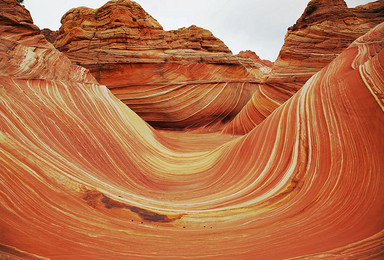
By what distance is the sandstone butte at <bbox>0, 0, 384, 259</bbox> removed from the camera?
4.55 ft

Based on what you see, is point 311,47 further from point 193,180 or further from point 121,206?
point 121,206

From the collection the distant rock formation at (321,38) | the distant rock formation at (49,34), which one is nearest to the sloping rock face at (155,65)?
the distant rock formation at (321,38)

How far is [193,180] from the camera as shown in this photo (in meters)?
3.32

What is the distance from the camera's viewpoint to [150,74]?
27.3 feet

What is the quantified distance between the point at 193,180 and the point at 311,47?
5.76 meters

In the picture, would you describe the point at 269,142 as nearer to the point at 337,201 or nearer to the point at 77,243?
the point at 337,201

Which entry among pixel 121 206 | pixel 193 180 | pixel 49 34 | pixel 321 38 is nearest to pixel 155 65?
pixel 321 38

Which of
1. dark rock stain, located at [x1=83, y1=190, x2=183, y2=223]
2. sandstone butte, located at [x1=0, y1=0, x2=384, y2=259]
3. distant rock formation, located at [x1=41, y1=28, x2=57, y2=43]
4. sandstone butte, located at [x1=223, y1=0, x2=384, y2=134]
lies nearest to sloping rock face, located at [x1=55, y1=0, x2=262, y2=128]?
sandstone butte, located at [x1=223, y1=0, x2=384, y2=134]

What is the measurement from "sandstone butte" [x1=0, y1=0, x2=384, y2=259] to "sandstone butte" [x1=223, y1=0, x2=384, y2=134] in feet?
10.8

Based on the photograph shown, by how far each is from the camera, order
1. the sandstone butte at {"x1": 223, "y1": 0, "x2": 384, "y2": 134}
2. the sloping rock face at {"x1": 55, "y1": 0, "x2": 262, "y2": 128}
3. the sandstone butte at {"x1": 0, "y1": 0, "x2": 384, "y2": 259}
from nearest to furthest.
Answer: the sandstone butte at {"x1": 0, "y1": 0, "x2": 384, "y2": 259} < the sandstone butte at {"x1": 223, "y1": 0, "x2": 384, "y2": 134} < the sloping rock face at {"x1": 55, "y1": 0, "x2": 262, "y2": 128}

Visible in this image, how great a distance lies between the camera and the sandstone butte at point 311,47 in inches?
264

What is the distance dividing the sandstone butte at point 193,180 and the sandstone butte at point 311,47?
10.8 ft

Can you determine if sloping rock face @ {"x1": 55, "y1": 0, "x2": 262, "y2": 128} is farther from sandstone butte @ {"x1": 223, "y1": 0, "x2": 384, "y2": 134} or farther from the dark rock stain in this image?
the dark rock stain

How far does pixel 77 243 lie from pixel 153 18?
9.97 m
